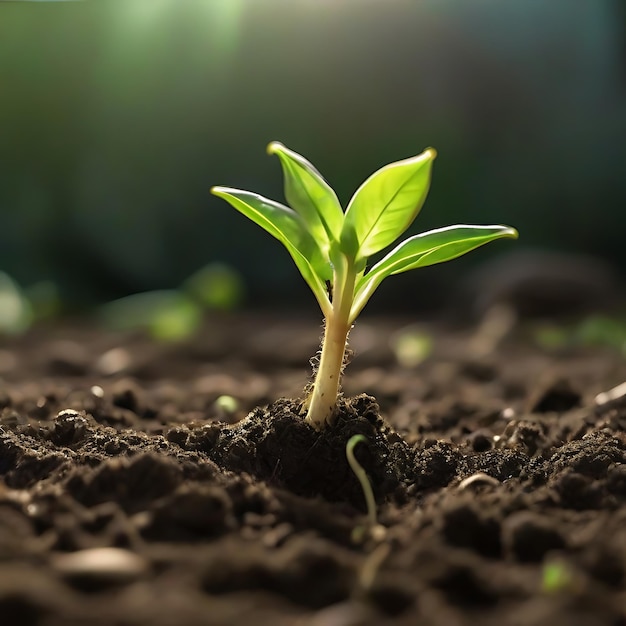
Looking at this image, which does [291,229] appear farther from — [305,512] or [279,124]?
[279,124]

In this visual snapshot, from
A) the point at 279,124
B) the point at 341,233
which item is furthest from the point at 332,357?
the point at 279,124

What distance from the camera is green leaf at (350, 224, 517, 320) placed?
1044 mm

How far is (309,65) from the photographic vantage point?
4.46 m

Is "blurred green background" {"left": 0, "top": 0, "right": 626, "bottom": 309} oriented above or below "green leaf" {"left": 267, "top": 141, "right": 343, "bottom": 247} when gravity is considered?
above

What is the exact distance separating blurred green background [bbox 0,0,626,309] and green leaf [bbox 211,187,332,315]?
3209 millimetres

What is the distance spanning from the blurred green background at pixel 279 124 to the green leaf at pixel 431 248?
10.5 feet

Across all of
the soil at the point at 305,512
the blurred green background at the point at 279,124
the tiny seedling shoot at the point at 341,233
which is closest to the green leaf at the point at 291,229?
the tiny seedling shoot at the point at 341,233

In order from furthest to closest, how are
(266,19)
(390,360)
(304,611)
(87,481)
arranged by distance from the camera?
(266,19), (390,360), (87,481), (304,611)

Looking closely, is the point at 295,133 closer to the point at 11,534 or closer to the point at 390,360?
the point at 390,360

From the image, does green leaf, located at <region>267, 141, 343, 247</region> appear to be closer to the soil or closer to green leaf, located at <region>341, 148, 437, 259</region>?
green leaf, located at <region>341, 148, 437, 259</region>

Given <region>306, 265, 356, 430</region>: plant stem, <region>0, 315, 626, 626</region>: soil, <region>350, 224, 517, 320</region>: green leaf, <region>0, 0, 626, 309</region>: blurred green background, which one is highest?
<region>0, 0, 626, 309</region>: blurred green background

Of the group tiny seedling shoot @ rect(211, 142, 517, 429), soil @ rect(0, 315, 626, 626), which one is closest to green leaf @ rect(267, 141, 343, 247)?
tiny seedling shoot @ rect(211, 142, 517, 429)

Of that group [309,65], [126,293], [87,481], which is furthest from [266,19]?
[87,481]

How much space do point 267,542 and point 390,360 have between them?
1.68 metres
